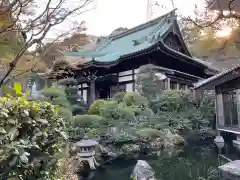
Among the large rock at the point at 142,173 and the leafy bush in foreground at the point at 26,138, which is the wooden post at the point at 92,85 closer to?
the large rock at the point at 142,173

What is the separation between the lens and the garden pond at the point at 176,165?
5.26m

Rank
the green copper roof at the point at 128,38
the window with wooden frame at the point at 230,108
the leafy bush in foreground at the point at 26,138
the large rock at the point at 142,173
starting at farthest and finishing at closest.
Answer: the green copper roof at the point at 128,38
the window with wooden frame at the point at 230,108
the large rock at the point at 142,173
the leafy bush in foreground at the point at 26,138

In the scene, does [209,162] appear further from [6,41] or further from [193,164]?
[6,41]

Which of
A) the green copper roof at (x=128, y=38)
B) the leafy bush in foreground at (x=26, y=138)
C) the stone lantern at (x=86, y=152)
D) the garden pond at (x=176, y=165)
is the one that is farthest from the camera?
the green copper roof at (x=128, y=38)

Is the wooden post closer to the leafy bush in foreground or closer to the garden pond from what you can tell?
the garden pond

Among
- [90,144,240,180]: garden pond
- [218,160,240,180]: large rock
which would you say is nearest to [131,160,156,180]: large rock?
[90,144,240,180]: garden pond

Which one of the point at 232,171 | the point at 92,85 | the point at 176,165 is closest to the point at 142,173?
the point at 232,171

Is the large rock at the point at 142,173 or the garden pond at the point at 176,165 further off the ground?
the large rock at the point at 142,173

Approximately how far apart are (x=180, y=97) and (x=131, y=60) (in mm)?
2979

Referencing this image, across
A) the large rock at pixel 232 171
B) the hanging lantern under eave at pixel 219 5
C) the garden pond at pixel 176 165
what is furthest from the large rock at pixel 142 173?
the hanging lantern under eave at pixel 219 5

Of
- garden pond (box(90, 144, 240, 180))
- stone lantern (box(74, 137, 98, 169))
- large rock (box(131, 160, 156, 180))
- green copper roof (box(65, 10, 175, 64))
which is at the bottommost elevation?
garden pond (box(90, 144, 240, 180))

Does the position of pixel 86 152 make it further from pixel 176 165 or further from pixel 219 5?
pixel 219 5

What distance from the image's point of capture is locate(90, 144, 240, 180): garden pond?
5.26m

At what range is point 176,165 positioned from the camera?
621 cm
